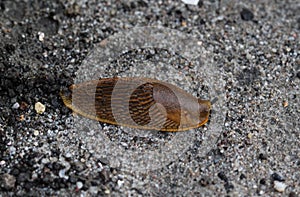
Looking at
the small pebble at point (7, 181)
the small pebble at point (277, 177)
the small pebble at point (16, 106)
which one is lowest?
the small pebble at point (7, 181)

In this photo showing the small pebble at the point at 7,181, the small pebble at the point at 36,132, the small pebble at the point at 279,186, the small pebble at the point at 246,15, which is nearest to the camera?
the small pebble at the point at 7,181

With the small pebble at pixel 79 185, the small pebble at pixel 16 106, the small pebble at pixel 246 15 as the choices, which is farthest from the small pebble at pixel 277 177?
the small pebble at pixel 16 106

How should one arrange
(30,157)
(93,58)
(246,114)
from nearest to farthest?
(30,157) < (246,114) < (93,58)

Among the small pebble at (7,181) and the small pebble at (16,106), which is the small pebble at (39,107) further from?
the small pebble at (7,181)

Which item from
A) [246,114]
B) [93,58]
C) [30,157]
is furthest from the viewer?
[93,58]

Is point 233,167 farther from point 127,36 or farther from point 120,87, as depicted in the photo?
point 127,36

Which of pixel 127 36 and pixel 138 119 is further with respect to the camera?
pixel 127 36

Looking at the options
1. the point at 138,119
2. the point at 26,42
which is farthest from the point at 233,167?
the point at 26,42

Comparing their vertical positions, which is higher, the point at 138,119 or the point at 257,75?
the point at 257,75

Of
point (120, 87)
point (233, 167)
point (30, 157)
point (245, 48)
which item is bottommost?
point (30, 157)
